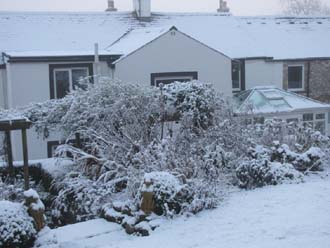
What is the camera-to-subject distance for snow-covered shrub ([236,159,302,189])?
1037cm

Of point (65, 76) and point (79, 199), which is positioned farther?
point (65, 76)

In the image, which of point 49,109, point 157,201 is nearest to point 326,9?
point 49,109

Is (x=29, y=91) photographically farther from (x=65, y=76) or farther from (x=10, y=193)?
(x=10, y=193)

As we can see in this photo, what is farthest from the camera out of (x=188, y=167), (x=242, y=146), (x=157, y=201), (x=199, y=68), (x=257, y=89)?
(x=257, y=89)

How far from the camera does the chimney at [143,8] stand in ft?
77.8

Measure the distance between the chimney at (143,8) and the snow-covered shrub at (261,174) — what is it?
48.4ft

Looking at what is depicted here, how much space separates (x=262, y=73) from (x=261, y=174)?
13.9 metres

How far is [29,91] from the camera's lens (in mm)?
18047

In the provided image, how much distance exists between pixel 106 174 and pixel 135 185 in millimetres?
1377

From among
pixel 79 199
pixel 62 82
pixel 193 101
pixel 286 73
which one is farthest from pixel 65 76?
pixel 286 73

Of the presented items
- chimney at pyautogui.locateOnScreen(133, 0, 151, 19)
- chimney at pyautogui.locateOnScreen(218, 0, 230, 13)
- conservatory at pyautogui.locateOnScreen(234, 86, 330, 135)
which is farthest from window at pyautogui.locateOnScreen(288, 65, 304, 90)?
chimney at pyautogui.locateOnScreen(133, 0, 151, 19)

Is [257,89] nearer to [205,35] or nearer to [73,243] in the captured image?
[205,35]

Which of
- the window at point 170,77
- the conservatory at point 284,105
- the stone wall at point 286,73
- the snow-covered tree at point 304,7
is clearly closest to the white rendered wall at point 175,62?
the window at point 170,77

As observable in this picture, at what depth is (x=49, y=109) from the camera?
1449 centimetres
